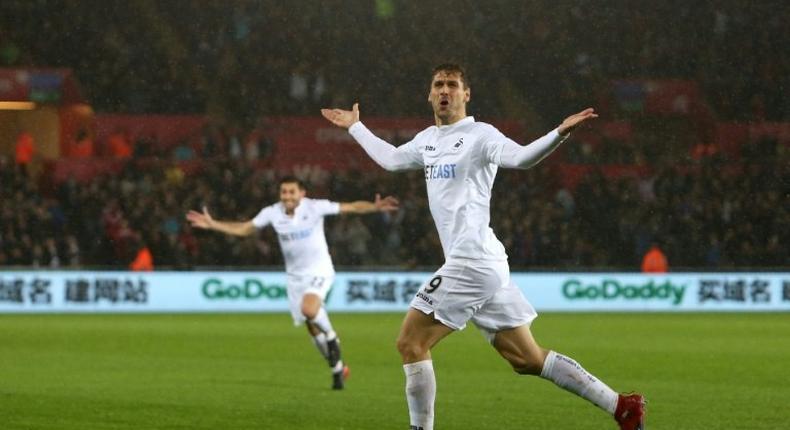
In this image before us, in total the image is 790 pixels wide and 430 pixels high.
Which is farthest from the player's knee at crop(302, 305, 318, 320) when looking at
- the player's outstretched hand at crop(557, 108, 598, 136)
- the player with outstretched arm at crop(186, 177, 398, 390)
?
the player's outstretched hand at crop(557, 108, 598, 136)

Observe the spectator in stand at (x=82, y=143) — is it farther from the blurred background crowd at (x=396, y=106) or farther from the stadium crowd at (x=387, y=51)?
the stadium crowd at (x=387, y=51)

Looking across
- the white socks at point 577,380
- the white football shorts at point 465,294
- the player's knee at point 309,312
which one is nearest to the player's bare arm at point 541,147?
the white football shorts at point 465,294

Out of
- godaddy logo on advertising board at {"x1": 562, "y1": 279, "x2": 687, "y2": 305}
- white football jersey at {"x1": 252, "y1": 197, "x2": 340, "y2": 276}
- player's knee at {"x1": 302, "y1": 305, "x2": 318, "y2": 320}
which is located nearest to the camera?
player's knee at {"x1": 302, "y1": 305, "x2": 318, "y2": 320}

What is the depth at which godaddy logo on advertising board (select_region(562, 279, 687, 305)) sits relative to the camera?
2689 cm

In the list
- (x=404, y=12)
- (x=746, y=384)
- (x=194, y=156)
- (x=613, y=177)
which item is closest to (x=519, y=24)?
(x=404, y=12)

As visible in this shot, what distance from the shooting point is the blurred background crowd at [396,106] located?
2806 centimetres

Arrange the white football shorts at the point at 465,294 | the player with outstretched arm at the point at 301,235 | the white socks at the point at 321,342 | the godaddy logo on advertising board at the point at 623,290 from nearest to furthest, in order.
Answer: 1. the white football shorts at the point at 465,294
2. the white socks at the point at 321,342
3. the player with outstretched arm at the point at 301,235
4. the godaddy logo on advertising board at the point at 623,290

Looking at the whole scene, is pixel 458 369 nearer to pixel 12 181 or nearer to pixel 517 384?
pixel 517 384

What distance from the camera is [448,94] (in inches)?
274

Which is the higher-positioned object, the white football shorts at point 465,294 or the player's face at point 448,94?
the player's face at point 448,94

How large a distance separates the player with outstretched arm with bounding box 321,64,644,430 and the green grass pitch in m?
1.64

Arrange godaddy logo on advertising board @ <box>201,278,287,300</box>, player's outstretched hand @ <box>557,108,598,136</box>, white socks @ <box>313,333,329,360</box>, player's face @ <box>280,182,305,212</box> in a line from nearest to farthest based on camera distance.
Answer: player's outstretched hand @ <box>557,108,598,136</box> → white socks @ <box>313,333,329,360</box> → player's face @ <box>280,182,305,212</box> → godaddy logo on advertising board @ <box>201,278,287,300</box>

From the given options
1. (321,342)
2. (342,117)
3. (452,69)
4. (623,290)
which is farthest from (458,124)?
(623,290)

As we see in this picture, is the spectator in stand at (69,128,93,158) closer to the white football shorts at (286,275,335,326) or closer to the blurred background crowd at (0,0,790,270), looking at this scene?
the blurred background crowd at (0,0,790,270)
